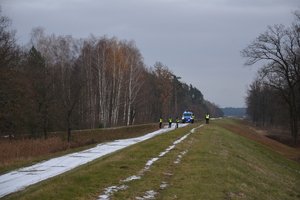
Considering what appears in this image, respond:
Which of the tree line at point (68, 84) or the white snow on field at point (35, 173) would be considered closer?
the white snow on field at point (35, 173)

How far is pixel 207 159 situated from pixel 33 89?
26.2 meters

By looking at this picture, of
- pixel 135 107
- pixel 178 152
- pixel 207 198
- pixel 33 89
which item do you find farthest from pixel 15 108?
pixel 135 107

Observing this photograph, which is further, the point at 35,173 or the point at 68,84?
the point at 68,84

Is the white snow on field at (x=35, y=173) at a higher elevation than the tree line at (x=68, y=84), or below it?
below

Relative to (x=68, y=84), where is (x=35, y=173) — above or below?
below

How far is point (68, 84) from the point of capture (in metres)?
43.4

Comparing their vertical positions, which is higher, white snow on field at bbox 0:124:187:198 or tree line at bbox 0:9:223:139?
tree line at bbox 0:9:223:139

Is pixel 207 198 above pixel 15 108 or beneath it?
beneath

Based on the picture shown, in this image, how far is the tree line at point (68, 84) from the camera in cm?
2928

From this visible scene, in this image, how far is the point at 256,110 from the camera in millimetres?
91500

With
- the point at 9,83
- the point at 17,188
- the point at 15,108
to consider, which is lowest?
the point at 17,188

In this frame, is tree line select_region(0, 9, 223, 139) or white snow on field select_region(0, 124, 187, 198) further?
tree line select_region(0, 9, 223, 139)

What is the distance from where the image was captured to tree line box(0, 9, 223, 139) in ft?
96.1

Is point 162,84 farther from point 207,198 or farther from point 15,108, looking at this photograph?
point 207,198
